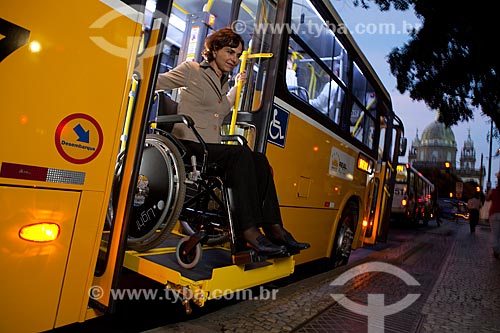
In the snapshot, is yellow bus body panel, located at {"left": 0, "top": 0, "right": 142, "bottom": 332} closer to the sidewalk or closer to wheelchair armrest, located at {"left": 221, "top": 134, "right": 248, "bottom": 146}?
wheelchair armrest, located at {"left": 221, "top": 134, "right": 248, "bottom": 146}

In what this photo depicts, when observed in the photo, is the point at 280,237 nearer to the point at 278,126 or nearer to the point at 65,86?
the point at 278,126

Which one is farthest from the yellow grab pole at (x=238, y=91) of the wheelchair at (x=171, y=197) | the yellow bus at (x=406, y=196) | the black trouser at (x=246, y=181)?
the yellow bus at (x=406, y=196)

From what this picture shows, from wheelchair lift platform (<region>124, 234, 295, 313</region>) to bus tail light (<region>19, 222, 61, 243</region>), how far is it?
2.24 ft

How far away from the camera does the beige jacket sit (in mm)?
2631

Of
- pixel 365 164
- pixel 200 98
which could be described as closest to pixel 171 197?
pixel 200 98

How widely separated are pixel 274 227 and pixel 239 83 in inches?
49.4

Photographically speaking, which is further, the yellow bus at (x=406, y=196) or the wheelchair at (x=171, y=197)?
the yellow bus at (x=406, y=196)

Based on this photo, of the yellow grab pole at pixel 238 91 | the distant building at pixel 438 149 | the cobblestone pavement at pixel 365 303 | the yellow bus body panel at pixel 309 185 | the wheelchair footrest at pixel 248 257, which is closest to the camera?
the wheelchair footrest at pixel 248 257

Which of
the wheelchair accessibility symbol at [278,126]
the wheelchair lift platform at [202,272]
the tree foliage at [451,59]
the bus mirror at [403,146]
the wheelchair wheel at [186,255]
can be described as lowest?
the wheelchair lift platform at [202,272]

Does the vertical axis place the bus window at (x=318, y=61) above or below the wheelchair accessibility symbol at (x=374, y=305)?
above

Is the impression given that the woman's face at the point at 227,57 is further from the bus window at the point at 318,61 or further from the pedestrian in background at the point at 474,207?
the pedestrian in background at the point at 474,207

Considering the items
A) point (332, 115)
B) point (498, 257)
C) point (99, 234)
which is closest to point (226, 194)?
point (99, 234)

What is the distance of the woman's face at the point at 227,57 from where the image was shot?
9.10ft

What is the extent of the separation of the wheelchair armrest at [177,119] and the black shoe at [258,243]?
0.82 metres
